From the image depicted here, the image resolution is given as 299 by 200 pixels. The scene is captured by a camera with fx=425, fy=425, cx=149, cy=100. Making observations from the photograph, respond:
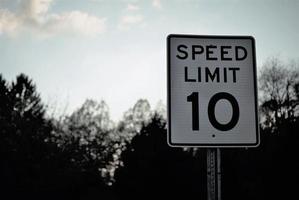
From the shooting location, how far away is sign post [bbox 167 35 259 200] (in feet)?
10.1

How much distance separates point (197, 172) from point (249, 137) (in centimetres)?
2193

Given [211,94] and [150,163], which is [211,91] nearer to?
[211,94]

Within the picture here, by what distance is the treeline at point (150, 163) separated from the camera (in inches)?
832

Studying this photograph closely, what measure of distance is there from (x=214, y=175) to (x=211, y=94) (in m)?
0.59

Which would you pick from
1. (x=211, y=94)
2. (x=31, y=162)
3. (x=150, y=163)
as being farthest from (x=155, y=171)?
(x=211, y=94)

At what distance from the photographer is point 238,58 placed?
3215 mm

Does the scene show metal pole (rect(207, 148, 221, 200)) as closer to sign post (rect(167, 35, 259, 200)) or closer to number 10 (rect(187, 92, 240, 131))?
sign post (rect(167, 35, 259, 200))

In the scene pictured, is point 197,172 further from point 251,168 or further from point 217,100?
point 217,100

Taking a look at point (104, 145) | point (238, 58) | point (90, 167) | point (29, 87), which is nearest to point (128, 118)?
point (104, 145)

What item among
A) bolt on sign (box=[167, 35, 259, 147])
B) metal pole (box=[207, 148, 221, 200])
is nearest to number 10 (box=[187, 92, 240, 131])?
bolt on sign (box=[167, 35, 259, 147])

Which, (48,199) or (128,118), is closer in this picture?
(48,199)

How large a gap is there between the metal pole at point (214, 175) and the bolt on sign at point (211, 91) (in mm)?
79

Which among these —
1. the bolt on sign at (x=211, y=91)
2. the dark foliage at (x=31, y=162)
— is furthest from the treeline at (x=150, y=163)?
the bolt on sign at (x=211, y=91)

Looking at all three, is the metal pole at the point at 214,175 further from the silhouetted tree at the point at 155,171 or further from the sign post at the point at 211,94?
the silhouetted tree at the point at 155,171
